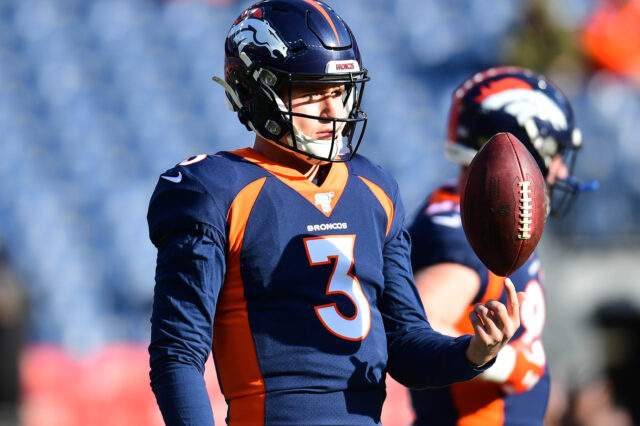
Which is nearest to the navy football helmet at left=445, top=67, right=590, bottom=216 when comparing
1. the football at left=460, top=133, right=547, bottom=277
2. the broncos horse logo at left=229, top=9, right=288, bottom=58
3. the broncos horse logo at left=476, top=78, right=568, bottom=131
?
the broncos horse logo at left=476, top=78, right=568, bottom=131

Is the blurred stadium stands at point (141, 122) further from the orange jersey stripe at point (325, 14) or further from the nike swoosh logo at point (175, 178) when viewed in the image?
the nike swoosh logo at point (175, 178)

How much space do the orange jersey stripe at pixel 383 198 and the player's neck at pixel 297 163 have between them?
0.11 metres

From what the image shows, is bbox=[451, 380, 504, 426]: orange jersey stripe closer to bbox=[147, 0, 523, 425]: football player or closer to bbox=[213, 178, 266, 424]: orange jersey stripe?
bbox=[147, 0, 523, 425]: football player

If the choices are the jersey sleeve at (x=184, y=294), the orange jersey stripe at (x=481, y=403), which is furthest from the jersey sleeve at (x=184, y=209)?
the orange jersey stripe at (x=481, y=403)

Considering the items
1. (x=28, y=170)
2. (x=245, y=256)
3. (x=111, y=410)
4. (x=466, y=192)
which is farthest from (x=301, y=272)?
(x=28, y=170)

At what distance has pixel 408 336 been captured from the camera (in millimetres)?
2391

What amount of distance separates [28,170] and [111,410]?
9.43 feet

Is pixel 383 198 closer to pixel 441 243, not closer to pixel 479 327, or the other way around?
pixel 479 327

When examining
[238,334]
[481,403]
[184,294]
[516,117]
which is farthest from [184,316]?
[516,117]

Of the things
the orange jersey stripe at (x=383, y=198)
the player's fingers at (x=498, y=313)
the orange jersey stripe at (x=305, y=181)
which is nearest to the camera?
the player's fingers at (x=498, y=313)

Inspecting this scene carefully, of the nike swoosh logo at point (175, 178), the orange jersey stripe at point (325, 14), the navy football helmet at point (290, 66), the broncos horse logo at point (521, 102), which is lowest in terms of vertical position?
the broncos horse logo at point (521, 102)

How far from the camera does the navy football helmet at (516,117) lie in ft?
10.8

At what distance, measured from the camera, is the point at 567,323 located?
7133mm

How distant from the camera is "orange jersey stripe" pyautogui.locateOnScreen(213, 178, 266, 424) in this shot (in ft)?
7.09
